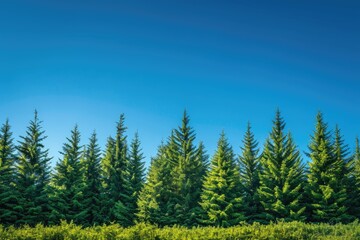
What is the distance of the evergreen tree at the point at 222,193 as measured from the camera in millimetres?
37688

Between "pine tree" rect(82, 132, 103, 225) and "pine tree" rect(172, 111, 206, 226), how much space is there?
32.7 ft

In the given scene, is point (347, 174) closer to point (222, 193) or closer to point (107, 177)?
point (222, 193)

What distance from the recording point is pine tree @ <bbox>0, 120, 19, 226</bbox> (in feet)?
119

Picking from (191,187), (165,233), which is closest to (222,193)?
(191,187)

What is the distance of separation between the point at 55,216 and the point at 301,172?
2808 cm

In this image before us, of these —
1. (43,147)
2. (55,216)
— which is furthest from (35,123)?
(55,216)

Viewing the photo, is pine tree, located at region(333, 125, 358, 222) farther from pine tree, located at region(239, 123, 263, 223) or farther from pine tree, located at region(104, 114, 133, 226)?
pine tree, located at region(104, 114, 133, 226)

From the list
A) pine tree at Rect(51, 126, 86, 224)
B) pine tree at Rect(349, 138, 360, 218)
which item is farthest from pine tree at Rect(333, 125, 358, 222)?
pine tree at Rect(51, 126, 86, 224)

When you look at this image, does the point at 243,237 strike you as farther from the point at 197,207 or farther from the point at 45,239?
the point at 197,207

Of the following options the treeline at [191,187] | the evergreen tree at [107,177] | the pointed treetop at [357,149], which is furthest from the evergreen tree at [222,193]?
the pointed treetop at [357,149]

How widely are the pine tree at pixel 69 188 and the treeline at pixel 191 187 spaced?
113 mm

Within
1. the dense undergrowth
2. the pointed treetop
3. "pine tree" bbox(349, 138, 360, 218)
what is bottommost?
the dense undergrowth

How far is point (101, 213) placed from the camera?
43344 mm

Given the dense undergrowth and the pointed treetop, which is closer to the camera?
the dense undergrowth
